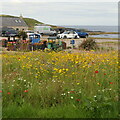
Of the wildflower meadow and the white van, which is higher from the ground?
the white van

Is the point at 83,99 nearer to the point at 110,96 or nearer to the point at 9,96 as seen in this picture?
the point at 110,96

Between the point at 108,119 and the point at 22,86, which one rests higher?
the point at 22,86

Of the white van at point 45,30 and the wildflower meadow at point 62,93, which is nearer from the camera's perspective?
the wildflower meadow at point 62,93

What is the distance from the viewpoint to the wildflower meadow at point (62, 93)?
4.27 m

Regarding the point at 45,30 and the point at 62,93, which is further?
the point at 45,30

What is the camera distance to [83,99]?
467 cm

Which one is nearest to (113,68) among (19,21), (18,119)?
(18,119)

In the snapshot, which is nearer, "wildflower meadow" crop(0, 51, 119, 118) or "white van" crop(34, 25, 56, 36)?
"wildflower meadow" crop(0, 51, 119, 118)

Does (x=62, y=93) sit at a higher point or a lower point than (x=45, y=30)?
lower

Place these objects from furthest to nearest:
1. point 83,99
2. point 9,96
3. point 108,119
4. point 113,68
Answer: point 113,68 → point 9,96 → point 83,99 → point 108,119

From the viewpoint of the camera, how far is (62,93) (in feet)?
16.6

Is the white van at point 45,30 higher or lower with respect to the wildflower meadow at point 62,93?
higher

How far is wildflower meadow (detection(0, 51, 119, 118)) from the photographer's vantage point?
4.27 m

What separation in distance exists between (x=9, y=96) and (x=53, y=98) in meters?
0.96
